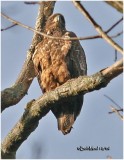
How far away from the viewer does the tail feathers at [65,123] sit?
5158mm

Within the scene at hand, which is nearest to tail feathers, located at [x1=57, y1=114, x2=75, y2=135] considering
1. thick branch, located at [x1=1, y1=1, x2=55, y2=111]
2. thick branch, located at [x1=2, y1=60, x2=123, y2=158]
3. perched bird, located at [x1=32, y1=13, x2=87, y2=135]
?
perched bird, located at [x1=32, y1=13, x2=87, y2=135]

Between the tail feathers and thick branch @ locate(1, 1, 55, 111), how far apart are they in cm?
61

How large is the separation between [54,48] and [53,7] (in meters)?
0.50

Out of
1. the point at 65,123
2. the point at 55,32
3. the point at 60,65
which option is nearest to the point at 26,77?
the point at 65,123

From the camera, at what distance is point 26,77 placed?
15.6ft

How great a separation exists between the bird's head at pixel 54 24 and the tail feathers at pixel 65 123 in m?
1.30

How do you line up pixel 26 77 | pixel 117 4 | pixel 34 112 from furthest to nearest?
1. pixel 26 77
2. pixel 34 112
3. pixel 117 4

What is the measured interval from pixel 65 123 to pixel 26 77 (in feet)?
2.55

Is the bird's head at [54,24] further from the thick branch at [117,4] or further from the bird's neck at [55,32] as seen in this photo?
the thick branch at [117,4]

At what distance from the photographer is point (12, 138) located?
13.3 feet

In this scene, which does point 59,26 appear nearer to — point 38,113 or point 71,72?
point 71,72

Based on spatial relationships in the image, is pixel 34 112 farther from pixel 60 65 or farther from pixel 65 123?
pixel 60 65

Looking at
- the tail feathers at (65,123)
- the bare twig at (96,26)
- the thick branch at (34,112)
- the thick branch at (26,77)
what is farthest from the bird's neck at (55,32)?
the bare twig at (96,26)

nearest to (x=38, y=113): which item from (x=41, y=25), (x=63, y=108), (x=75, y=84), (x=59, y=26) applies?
(x=75, y=84)
